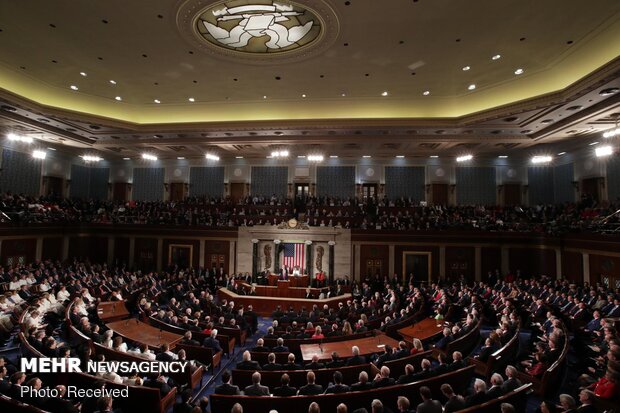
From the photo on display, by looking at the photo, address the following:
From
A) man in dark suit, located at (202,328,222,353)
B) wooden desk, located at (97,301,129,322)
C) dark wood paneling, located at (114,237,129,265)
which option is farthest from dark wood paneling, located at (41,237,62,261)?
man in dark suit, located at (202,328,222,353)

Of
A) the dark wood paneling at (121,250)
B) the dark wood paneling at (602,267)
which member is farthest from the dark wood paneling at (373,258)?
the dark wood paneling at (121,250)

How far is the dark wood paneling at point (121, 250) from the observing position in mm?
21344

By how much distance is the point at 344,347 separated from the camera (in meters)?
8.49

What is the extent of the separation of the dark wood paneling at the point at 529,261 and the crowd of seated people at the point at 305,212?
1.20 metres

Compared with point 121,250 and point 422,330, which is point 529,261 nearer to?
point 422,330

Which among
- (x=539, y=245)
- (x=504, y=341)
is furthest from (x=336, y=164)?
(x=504, y=341)

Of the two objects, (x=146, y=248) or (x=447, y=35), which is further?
(x=146, y=248)

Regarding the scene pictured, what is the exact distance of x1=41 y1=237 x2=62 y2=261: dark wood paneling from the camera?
1934 centimetres

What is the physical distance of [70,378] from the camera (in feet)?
19.5

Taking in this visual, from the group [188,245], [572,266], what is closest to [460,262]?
[572,266]

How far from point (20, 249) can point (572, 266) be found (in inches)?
1095

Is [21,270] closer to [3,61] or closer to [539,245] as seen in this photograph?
[3,61]

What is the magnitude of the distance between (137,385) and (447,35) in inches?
474

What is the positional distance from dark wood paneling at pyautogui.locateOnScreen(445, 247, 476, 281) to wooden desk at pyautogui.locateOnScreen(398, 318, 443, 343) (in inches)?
355
